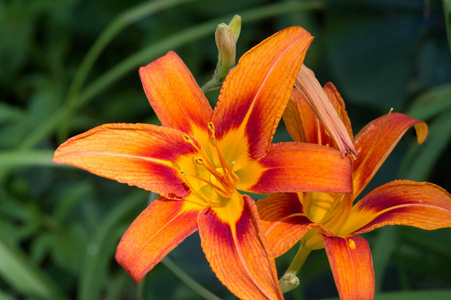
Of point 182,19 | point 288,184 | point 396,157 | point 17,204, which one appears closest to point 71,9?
point 182,19

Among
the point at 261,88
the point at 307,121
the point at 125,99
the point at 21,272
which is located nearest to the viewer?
the point at 261,88

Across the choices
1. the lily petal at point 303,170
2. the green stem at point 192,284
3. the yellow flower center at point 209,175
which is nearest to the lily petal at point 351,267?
the lily petal at point 303,170

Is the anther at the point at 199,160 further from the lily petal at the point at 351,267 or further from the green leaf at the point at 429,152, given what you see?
the green leaf at the point at 429,152

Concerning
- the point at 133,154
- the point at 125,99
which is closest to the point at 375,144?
the point at 133,154

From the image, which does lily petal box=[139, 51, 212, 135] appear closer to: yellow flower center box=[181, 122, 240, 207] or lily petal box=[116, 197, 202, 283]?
yellow flower center box=[181, 122, 240, 207]

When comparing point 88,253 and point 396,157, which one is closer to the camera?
point 88,253

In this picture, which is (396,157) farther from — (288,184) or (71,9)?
(71,9)

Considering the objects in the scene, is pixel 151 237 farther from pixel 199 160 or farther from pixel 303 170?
pixel 303 170
